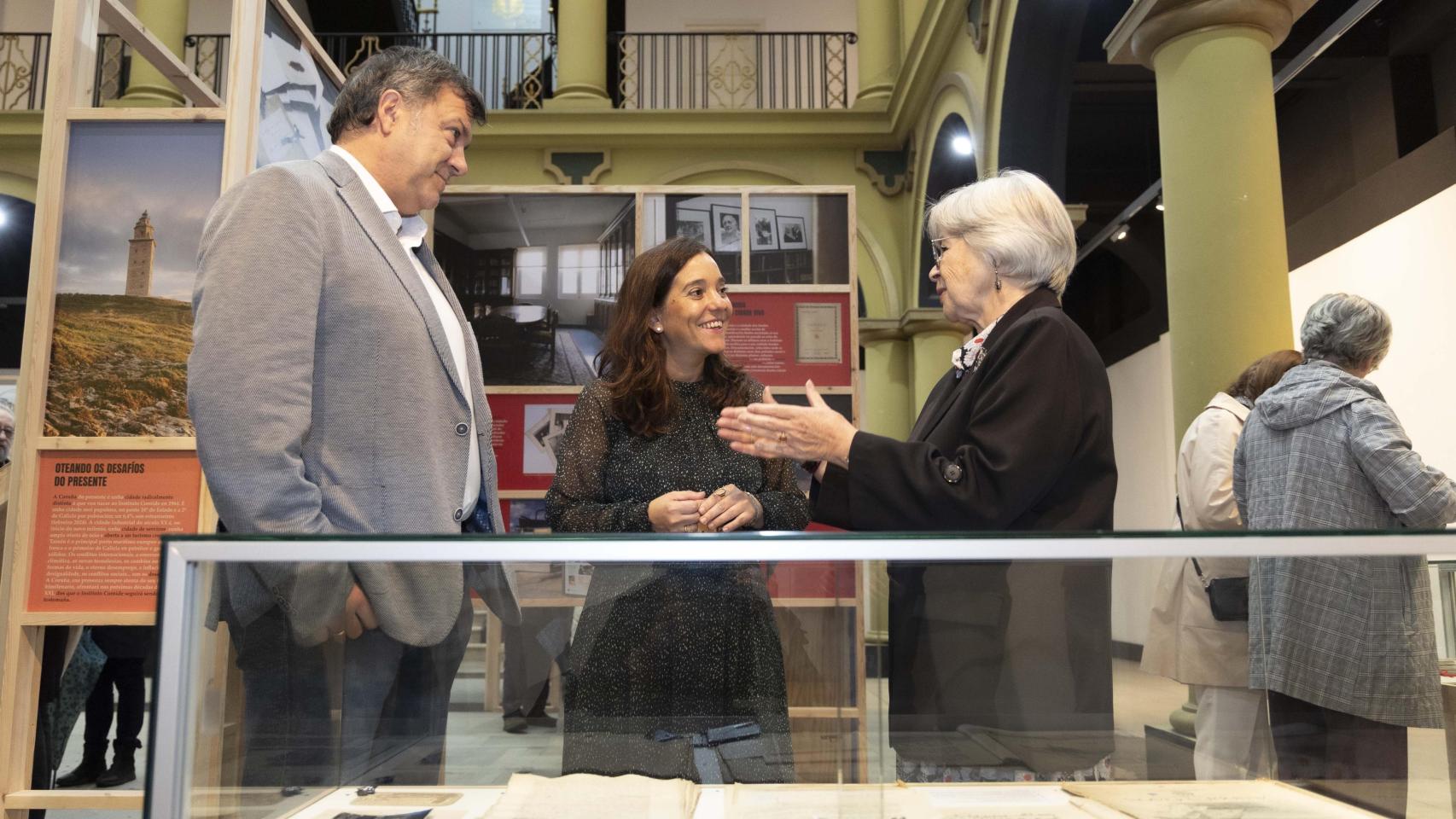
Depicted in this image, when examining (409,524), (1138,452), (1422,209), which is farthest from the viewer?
(1138,452)

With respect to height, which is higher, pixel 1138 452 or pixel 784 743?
pixel 1138 452

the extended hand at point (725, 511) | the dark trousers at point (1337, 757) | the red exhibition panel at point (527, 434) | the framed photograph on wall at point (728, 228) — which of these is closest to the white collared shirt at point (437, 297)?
the extended hand at point (725, 511)

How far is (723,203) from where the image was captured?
4.62 meters

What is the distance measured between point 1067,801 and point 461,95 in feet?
5.04

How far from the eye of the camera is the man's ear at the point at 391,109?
1.85 m

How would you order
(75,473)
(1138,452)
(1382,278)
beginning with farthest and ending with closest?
(1138,452) → (1382,278) → (75,473)

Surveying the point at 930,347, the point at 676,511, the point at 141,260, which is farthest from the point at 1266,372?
the point at 930,347

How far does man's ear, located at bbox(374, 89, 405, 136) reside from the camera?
185 cm

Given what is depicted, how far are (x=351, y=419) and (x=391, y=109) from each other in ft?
1.92

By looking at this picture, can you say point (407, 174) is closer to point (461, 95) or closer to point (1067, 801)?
point (461, 95)

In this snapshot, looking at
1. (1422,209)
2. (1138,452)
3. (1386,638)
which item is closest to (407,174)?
(1386,638)

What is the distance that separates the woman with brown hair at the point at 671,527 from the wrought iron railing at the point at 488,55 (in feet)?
33.8

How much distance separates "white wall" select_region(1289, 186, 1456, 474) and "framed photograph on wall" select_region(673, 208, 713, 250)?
2.84m

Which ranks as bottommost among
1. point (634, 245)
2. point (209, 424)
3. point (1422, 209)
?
point (209, 424)
